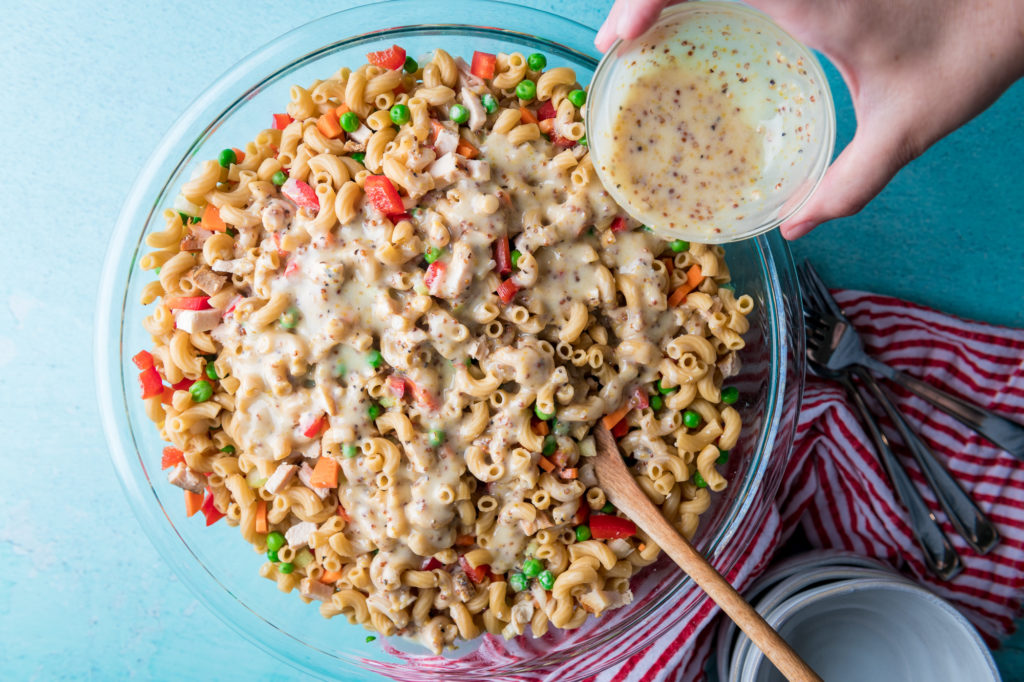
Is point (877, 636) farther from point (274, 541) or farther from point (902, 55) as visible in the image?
point (274, 541)

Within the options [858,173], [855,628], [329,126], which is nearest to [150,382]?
[329,126]

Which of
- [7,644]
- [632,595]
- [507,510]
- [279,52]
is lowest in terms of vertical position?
[632,595]

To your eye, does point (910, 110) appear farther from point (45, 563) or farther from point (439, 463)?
point (45, 563)

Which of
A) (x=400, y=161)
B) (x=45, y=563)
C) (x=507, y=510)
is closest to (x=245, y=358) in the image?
(x=400, y=161)

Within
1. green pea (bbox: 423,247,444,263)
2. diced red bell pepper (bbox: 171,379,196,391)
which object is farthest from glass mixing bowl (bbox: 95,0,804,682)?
green pea (bbox: 423,247,444,263)

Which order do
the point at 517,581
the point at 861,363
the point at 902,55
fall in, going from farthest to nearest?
1. the point at 861,363
2. the point at 517,581
3. the point at 902,55

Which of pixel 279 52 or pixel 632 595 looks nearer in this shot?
pixel 632 595

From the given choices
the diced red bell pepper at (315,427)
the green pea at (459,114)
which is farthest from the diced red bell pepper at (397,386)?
the green pea at (459,114)
